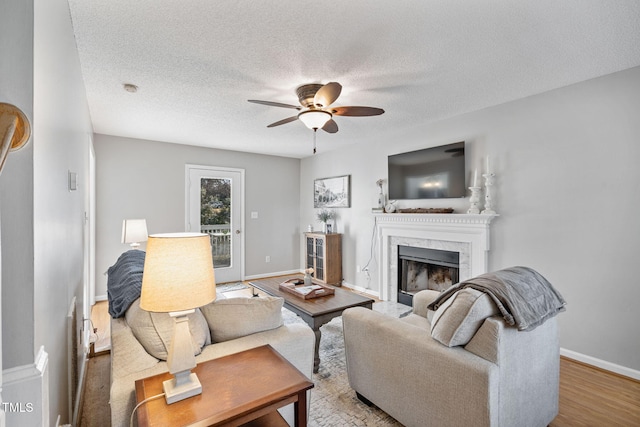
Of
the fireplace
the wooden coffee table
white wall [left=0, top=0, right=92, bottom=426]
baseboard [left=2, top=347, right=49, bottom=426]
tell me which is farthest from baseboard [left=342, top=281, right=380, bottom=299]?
baseboard [left=2, top=347, right=49, bottom=426]

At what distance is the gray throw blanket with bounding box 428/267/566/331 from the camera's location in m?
1.50

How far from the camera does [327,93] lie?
228 centimetres

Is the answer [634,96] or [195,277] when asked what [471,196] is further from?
[195,277]

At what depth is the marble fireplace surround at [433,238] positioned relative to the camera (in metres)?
3.30

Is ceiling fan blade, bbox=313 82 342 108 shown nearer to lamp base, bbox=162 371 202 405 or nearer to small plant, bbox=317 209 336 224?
lamp base, bbox=162 371 202 405

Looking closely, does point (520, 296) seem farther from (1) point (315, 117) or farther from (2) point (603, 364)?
(1) point (315, 117)

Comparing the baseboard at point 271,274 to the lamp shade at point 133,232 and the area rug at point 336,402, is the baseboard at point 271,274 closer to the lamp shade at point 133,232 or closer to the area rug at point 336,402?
the lamp shade at point 133,232

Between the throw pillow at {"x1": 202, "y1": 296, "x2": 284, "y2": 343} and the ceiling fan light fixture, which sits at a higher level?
the ceiling fan light fixture

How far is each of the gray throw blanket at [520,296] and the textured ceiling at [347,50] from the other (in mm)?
1488

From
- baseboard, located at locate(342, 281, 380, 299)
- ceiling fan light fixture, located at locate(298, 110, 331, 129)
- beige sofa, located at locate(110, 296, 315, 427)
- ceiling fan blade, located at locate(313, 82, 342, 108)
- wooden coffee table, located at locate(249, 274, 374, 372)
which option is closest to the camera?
beige sofa, located at locate(110, 296, 315, 427)

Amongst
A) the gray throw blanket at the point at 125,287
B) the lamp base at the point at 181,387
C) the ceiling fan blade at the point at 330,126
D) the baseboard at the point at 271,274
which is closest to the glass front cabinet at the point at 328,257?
the baseboard at the point at 271,274

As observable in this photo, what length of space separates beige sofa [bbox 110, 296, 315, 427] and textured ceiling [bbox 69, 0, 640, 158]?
1622 millimetres

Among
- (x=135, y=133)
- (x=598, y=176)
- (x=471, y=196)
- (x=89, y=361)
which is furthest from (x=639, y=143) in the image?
(x=135, y=133)

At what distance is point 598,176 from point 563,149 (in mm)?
355
